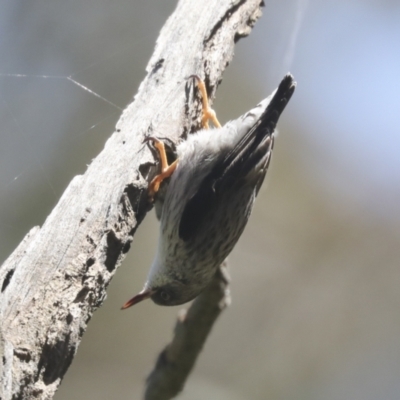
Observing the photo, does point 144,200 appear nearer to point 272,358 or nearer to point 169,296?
point 169,296

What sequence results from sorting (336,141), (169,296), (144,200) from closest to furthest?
(144,200)
(169,296)
(336,141)

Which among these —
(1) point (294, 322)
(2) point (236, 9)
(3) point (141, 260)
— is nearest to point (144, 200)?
(2) point (236, 9)

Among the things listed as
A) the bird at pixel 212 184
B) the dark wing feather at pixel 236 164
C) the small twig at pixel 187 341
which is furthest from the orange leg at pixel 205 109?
the small twig at pixel 187 341

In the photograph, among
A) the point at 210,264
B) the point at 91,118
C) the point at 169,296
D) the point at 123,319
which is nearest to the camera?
the point at 210,264

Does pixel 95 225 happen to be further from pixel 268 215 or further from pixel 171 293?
pixel 268 215

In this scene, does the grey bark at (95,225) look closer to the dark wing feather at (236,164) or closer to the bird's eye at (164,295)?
the dark wing feather at (236,164)

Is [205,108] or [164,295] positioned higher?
[205,108]

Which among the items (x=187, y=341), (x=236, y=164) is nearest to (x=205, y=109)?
(x=236, y=164)
